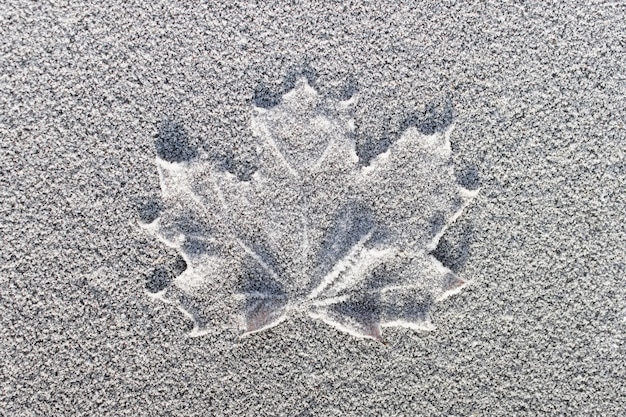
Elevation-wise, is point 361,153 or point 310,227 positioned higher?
point 361,153

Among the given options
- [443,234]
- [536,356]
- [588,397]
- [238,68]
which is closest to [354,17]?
[238,68]

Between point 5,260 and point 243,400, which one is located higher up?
point 5,260

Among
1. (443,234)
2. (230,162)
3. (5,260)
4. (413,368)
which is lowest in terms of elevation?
(413,368)

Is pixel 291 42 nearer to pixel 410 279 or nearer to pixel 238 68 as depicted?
pixel 238 68
